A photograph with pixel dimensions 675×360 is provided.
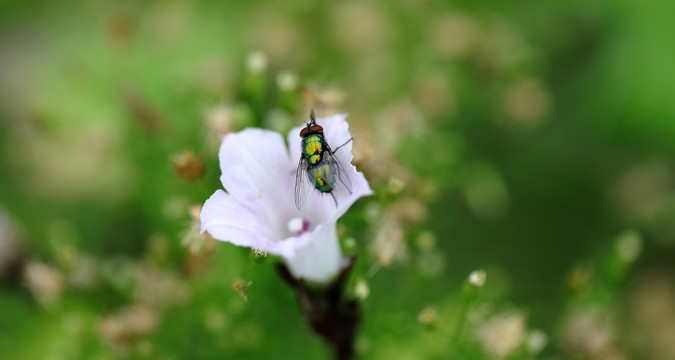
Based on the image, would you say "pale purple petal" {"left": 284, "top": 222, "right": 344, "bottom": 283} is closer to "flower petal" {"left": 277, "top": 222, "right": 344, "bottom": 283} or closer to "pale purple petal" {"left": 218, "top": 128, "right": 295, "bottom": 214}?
"flower petal" {"left": 277, "top": 222, "right": 344, "bottom": 283}

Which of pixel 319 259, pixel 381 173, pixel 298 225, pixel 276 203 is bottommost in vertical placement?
pixel 319 259

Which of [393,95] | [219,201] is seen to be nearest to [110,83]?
[393,95]

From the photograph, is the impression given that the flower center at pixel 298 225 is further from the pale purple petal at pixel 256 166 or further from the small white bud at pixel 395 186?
the small white bud at pixel 395 186

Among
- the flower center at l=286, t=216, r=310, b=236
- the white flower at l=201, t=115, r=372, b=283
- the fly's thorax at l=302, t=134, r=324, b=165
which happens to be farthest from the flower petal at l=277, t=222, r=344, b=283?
the fly's thorax at l=302, t=134, r=324, b=165

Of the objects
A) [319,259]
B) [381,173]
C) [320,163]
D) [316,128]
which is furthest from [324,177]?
[381,173]

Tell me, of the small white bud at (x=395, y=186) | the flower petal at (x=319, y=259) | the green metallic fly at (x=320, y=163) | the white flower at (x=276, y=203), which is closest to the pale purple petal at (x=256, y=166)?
the white flower at (x=276, y=203)

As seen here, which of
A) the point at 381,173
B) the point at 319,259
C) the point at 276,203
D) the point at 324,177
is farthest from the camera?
the point at 381,173

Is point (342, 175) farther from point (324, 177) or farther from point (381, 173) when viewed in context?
point (381, 173)
